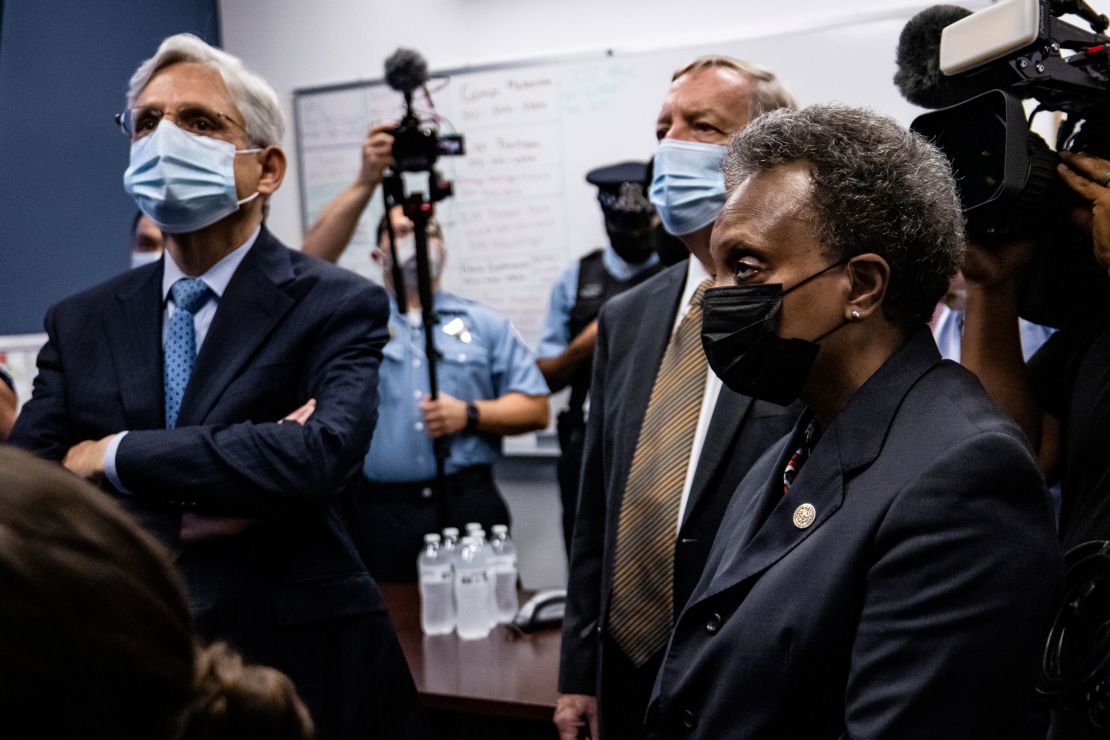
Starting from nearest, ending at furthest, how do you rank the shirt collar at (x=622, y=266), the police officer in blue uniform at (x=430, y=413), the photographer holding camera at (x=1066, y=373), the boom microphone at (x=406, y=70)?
the photographer holding camera at (x=1066, y=373) → the boom microphone at (x=406, y=70) → the police officer in blue uniform at (x=430, y=413) → the shirt collar at (x=622, y=266)

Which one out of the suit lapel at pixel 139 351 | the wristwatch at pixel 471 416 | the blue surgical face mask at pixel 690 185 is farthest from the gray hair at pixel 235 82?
the wristwatch at pixel 471 416

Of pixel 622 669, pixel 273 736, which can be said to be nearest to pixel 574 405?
pixel 622 669

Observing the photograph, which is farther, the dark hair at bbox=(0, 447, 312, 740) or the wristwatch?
the wristwatch

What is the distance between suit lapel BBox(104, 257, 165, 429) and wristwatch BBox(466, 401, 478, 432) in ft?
5.37

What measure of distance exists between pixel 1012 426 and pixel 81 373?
1.46 m

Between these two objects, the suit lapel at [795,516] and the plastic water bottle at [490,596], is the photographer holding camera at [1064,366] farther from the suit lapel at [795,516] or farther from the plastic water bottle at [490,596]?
the plastic water bottle at [490,596]

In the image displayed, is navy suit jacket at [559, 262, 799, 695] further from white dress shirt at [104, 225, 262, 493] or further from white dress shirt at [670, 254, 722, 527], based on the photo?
white dress shirt at [104, 225, 262, 493]

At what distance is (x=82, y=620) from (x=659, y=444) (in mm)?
1218

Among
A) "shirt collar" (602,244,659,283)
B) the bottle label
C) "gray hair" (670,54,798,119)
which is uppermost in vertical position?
"gray hair" (670,54,798,119)

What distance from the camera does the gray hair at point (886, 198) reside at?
1171 mm

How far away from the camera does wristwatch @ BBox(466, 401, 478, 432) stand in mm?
3387

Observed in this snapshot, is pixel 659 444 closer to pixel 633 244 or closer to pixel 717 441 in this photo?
pixel 717 441

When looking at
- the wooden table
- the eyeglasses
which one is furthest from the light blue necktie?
the wooden table

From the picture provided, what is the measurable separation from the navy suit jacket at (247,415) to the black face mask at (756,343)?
73cm
